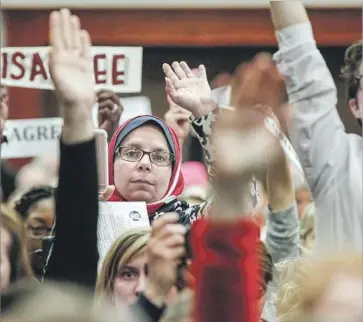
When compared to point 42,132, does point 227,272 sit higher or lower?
lower

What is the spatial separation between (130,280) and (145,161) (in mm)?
198

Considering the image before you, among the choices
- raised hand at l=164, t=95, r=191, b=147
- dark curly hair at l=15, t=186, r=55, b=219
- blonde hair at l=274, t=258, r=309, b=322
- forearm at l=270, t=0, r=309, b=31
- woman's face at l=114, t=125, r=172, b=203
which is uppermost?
forearm at l=270, t=0, r=309, b=31

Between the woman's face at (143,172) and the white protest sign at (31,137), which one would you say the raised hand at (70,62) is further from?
the white protest sign at (31,137)

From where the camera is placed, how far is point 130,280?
1.31 metres

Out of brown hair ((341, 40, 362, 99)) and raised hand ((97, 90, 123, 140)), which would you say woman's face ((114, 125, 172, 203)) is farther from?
brown hair ((341, 40, 362, 99))

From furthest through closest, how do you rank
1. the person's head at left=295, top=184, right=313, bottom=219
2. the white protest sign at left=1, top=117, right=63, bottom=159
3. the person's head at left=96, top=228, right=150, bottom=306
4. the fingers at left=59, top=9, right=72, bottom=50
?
1. the white protest sign at left=1, top=117, right=63, bottom=159
2. the person's head at left=295, top=184, right=313, bottom=219
3. the person's head at left=96, top=228, right=150, bottom=306
4. the fingers at left=59, top=9, right=72, bottom=50

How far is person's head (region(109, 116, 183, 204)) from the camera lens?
1409 millimetres

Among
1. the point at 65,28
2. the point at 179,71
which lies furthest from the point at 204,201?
the point at 65,28

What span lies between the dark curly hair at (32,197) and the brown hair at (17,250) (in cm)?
16

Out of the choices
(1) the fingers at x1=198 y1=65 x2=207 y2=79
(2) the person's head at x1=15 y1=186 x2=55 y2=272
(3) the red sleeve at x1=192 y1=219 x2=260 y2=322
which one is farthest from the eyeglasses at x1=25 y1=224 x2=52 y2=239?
(3) the red sleeve at x1=192 y1=219 x2=260 y2=322

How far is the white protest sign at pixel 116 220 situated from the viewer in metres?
1.34

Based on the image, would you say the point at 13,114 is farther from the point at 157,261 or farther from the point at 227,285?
the point at 227,285

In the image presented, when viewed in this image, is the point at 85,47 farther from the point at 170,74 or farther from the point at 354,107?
the point at 354,107

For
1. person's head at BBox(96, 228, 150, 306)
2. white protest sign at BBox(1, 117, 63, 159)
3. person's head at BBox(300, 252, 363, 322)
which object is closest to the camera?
person's head at BBox(300, 252, 363, 322)
